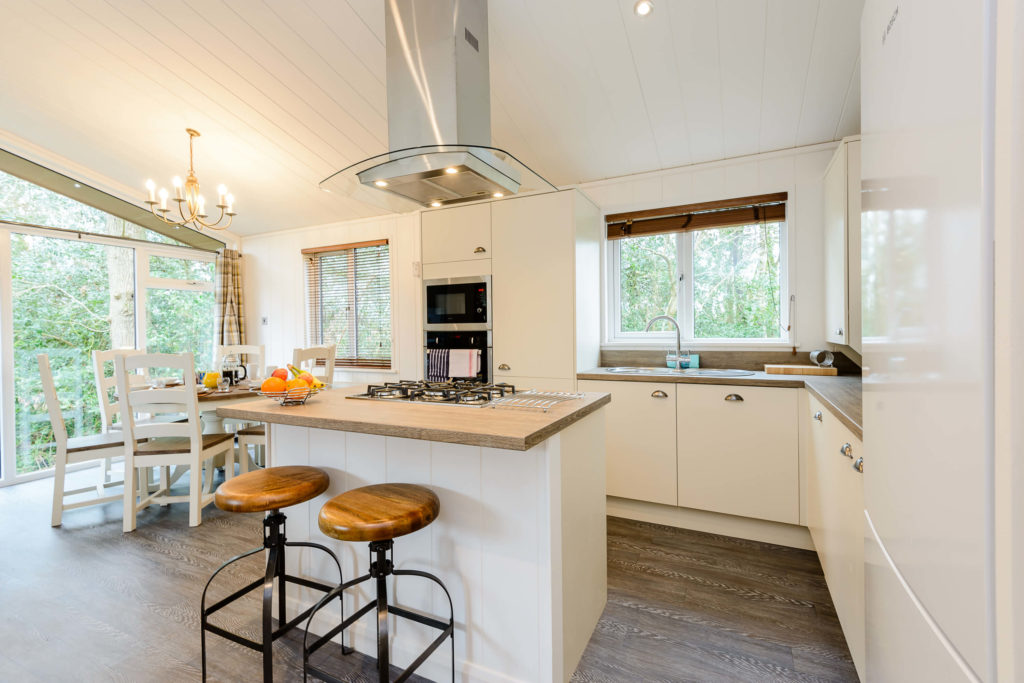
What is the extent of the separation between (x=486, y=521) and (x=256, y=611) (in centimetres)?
125

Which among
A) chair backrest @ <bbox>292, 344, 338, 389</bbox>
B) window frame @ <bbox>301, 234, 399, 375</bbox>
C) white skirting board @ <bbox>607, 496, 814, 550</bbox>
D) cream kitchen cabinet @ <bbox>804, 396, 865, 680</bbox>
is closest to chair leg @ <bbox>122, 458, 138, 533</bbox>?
chair backrest @ <bbox>292, 344, 338, 389</bbox>

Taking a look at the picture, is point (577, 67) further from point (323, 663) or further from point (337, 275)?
point (337, 275)

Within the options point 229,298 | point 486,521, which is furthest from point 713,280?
point 229,298

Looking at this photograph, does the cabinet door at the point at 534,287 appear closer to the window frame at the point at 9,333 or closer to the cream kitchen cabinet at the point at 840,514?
the cream kitchen cabinet at the point at 840,514

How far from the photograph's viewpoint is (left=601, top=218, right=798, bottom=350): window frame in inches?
113

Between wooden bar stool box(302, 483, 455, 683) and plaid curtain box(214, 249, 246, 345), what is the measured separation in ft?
14.3

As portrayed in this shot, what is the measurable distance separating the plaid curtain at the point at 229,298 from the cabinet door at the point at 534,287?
11.3 feet

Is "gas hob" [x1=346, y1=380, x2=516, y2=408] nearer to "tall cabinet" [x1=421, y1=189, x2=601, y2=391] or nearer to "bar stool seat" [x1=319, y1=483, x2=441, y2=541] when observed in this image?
"bar stool seat" [x1=319, y1=483, x2=441, y2=541]

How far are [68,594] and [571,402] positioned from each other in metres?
2.47

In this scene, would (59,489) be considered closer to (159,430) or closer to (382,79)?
(159,430)

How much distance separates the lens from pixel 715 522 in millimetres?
2650

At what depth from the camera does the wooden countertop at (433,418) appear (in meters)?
1.20

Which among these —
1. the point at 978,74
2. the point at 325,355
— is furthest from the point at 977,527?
the point at 325,355

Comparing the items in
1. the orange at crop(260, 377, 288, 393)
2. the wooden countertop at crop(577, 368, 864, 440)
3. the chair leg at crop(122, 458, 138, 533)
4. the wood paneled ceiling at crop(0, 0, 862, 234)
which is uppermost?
the wood paneled ceiling at crop(0, 0, 862, 234)
